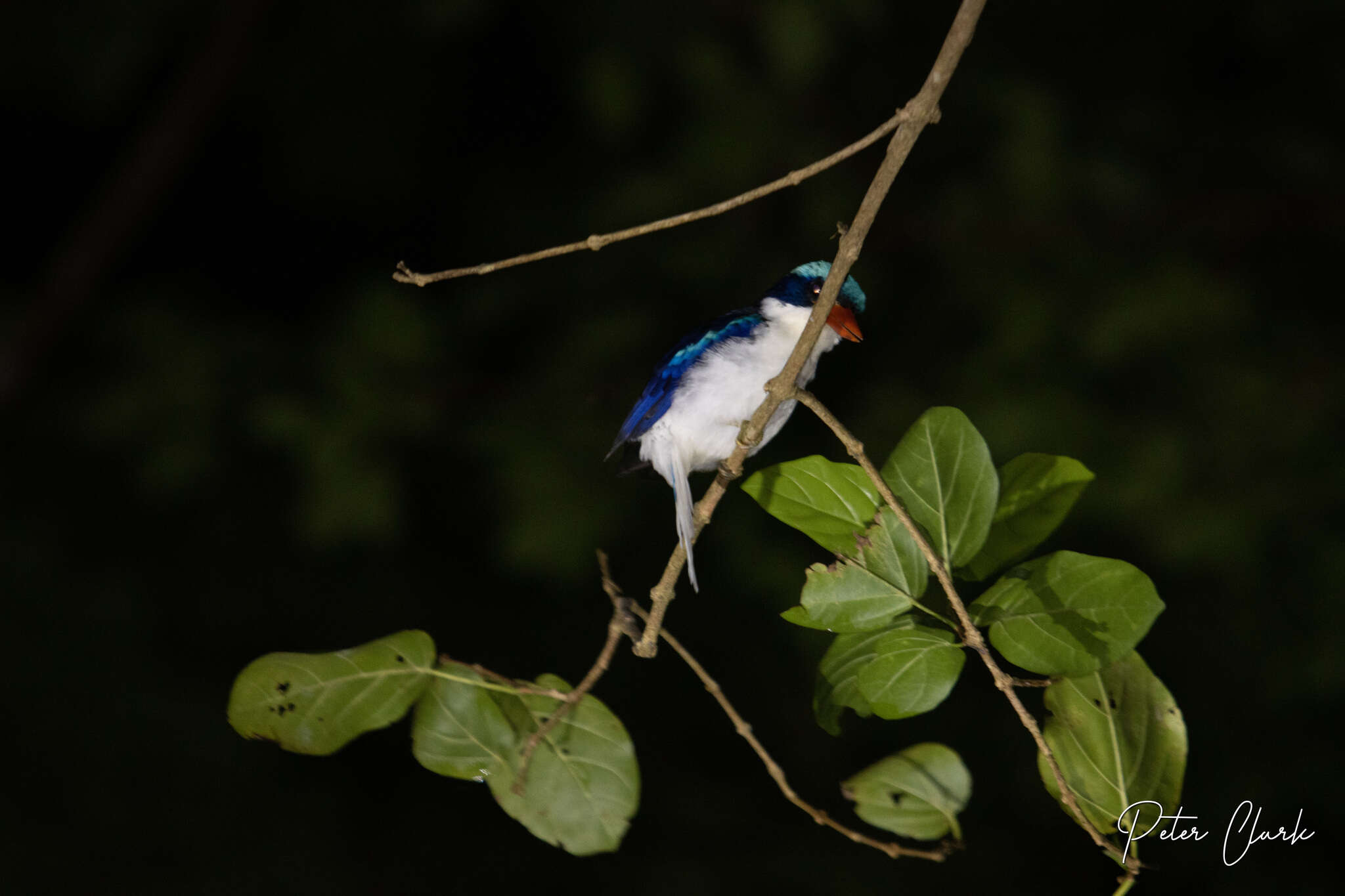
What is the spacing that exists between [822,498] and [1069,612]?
175 mm

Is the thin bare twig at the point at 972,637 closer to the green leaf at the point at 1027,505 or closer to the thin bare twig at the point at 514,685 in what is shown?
the green leaf at the point at 1027,505

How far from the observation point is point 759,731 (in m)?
2.80

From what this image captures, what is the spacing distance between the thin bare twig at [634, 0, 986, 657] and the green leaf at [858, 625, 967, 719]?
182 millimetres

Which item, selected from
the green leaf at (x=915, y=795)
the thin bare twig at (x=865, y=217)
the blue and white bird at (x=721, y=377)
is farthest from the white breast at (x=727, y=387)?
the green leaf at (x=915, y=795)

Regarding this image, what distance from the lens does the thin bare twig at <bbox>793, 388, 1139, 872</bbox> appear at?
2.12 ft

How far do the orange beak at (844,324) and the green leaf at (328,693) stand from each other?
17.0 inches

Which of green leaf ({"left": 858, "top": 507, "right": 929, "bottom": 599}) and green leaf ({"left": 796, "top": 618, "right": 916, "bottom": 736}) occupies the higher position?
green leaf ({"left": 858, "top": 507, "right": 929, "bottom": 599})

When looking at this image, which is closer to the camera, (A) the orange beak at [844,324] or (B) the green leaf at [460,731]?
(B) the green leaf at [460,731]

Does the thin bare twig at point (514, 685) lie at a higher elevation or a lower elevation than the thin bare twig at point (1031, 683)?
lower

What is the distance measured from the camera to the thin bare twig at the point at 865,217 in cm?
59

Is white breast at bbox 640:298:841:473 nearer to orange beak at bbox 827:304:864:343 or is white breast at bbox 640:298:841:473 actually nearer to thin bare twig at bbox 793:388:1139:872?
orange beak at bbox 827:304:864:343

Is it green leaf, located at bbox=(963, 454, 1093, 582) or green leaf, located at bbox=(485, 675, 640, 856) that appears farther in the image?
green leaf, located at bbox=(485, 675, 640, 856)

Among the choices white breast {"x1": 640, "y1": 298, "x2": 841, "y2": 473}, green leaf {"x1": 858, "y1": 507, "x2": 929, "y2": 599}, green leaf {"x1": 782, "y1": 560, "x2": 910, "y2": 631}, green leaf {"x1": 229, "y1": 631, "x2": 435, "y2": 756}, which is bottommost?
green leaf {"x1": 229, "y1": 631, "x2": 435, "y2": 756}

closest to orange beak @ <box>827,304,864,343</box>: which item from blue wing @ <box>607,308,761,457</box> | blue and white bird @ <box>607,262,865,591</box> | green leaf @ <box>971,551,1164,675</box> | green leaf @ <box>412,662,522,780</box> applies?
blue and white bird @ <box>607,262,865,591</box>
